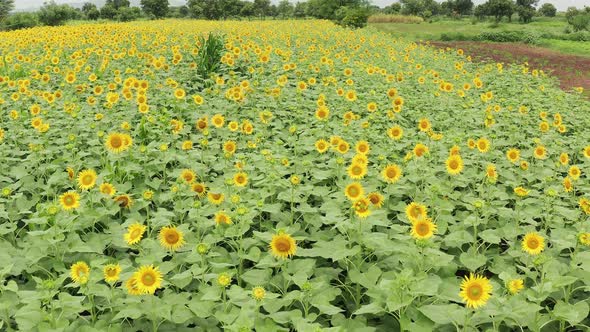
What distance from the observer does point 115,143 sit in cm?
392

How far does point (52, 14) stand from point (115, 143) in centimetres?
3670

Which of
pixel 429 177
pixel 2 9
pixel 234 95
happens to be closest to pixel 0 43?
pixel 234 95

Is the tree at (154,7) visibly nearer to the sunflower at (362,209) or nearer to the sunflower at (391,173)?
the sunflower at (391,173)

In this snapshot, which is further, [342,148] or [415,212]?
[342,148]

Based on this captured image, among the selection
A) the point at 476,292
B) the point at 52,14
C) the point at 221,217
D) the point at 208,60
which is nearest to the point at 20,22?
the point at 52,14

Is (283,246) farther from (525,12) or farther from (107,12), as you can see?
A: (525,12)

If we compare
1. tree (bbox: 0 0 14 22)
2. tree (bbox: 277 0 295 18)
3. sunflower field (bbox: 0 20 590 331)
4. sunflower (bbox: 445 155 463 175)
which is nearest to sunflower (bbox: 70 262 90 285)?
sunflower field (bbox: 0 20 590 331)

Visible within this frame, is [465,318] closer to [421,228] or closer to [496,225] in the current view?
[421,228]

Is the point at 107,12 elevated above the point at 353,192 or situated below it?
above

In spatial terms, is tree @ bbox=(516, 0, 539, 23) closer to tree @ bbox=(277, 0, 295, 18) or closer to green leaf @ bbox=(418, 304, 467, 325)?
tree @ bbox=(277, 0, 295, 18)

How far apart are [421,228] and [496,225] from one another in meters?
1.24

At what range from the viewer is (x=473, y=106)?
715cm

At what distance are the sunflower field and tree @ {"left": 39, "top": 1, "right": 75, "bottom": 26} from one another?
107 ft

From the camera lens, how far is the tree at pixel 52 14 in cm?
3456
